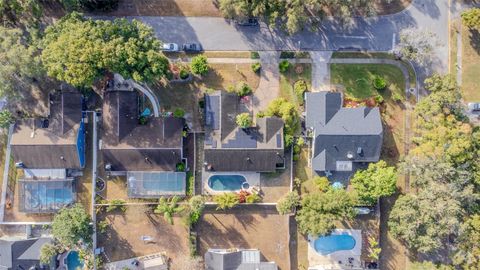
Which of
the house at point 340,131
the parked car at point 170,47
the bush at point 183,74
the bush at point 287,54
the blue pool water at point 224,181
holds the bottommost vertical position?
the blue pool water at point 224,181

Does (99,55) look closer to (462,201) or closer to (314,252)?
(314,252)

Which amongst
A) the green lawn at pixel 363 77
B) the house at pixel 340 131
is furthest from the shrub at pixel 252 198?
the green lawn at pixel 363 77

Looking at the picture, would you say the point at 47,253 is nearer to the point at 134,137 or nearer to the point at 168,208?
the point at 168,208

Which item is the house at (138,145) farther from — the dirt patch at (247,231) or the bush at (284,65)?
the bush at (284,65)

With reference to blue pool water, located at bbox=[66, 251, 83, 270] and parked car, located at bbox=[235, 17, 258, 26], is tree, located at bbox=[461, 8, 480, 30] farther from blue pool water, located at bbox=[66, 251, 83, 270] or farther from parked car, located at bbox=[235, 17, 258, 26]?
blue pool water, located at bbox=[66, 251, 83, 270]

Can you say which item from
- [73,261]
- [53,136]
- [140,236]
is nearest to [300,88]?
[140,236]
